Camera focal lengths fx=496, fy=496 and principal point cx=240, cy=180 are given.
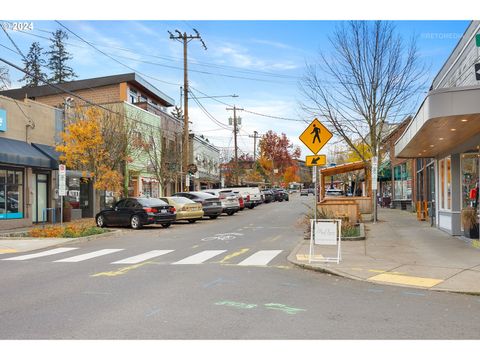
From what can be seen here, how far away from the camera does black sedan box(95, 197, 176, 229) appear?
22047 millimetres

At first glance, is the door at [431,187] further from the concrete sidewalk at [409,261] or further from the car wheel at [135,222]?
the car wheel at [135,222]

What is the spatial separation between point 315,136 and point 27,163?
16.0m

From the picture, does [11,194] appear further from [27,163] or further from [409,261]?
[409,261]

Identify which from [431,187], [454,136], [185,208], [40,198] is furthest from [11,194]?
[431,187]

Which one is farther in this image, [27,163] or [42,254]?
[27,163]

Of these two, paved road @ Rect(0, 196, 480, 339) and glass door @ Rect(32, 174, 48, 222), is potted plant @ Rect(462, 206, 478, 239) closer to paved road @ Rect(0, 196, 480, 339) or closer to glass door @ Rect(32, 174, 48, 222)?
paved road @ Rect(0, 196, 480, 339)

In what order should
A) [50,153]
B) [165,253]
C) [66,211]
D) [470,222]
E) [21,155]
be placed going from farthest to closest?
[66,211]
[50,153]
[21,155]
[470,222]
[165,253]

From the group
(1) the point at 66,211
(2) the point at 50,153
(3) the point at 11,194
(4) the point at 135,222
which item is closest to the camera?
(4) the point at 135,222

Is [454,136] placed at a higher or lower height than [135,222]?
higher

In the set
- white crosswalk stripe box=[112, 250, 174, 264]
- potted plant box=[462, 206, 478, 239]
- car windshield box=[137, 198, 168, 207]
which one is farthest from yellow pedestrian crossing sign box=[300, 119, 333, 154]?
car windshield box=[137, 198, 168, 207]

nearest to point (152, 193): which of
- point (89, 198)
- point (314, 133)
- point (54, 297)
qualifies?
point (89, 198)

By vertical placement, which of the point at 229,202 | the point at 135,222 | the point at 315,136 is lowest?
the point at 135,222

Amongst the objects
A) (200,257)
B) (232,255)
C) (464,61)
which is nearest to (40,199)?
(200,257)

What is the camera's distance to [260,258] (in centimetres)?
1252
